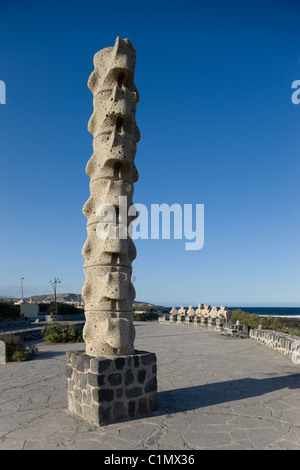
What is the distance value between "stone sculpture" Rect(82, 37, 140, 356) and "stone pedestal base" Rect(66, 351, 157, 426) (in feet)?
0.82

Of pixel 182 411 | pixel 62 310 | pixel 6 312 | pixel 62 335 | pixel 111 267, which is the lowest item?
pixel 62 310

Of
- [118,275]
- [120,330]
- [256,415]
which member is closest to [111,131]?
[118,275]

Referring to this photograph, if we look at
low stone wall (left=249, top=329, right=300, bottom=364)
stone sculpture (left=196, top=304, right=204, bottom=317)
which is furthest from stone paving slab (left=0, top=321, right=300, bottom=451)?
stone sculpture (left=196, top=304, right=204, bottom=317)

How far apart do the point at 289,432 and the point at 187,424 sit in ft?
4.52

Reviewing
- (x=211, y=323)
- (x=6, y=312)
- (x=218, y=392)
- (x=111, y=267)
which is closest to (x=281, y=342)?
(x=218, y=392)

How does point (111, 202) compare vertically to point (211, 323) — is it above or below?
above

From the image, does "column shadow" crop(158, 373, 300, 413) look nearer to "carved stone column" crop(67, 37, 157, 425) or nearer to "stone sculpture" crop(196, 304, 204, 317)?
"carved stone column" crop(67, 37, 157, 425)

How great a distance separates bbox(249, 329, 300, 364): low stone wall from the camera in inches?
380

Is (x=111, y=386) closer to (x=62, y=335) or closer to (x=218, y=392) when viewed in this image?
(x=218, y=392)

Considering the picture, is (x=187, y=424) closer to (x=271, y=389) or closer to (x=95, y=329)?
(x=95, y=329)

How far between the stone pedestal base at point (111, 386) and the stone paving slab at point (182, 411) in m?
0.17

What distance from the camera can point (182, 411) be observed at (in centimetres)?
540

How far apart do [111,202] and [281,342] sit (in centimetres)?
861

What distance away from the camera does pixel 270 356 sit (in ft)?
35.0
